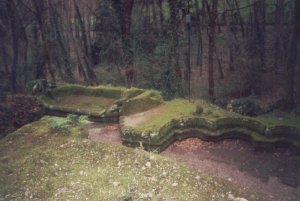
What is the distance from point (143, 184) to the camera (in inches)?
245

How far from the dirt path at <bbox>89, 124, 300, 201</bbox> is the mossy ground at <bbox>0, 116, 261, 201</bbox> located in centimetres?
71

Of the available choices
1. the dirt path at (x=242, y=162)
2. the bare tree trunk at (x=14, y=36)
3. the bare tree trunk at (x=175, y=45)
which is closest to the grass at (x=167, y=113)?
the dirt path at (x=242, y=162)

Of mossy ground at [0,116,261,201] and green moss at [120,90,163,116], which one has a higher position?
green moss at [120,90,163,116]

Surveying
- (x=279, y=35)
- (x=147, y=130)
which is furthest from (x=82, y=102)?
(x=279, y=35)

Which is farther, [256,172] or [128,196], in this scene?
[256,172]

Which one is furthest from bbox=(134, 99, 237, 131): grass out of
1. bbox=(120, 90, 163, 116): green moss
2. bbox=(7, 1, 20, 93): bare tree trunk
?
bbox=(7, 1, 20, 93): bare tree trunk

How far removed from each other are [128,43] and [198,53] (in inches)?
262

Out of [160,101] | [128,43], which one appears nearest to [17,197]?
[160,101]

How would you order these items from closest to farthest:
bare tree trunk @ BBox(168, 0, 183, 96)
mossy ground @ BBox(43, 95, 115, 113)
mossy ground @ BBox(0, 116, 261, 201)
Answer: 1. mossy ground @ BBox(0, 116, 261, 201)
2. mossy ground @ BBox(43, 95, 115, 113)
3. bare tree trunk @ BBox(168, 0, 183, 96)

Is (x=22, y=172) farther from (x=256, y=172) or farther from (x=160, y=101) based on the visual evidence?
(x=256, y=172)

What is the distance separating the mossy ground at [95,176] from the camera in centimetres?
604

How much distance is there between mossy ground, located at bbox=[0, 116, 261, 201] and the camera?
238 inches

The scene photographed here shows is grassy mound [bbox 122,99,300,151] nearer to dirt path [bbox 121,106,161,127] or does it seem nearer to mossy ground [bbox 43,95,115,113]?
dirt path [bbox 121,106,161,127]

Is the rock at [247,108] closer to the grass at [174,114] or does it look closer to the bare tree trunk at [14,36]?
the grass at [174,114]
